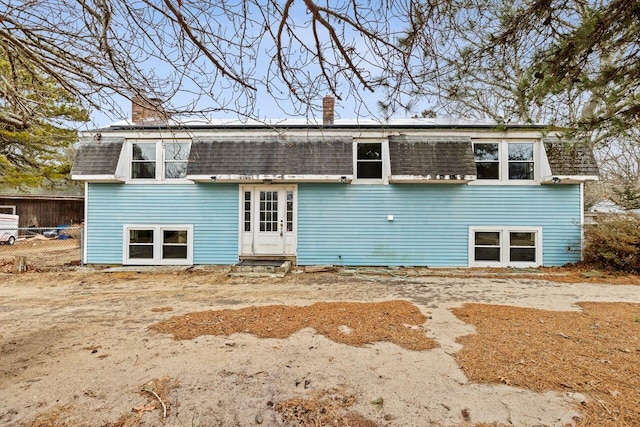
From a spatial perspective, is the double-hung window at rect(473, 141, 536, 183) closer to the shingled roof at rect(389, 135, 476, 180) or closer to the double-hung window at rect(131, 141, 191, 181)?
the shingled roof at rect(389, 135, 476, 180)

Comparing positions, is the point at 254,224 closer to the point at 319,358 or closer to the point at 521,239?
the point at 319,358

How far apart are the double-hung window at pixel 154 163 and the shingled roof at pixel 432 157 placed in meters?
6.41

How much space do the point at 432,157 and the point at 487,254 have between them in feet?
11.2

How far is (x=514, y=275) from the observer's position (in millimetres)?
9102

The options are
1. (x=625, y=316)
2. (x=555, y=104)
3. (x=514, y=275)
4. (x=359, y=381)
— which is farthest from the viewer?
(x=514, y=275)

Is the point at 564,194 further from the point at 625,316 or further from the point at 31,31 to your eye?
the point at 31,31

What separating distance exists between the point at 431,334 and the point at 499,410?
1781 millimetres

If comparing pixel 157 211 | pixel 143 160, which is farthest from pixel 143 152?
pixel 157 211

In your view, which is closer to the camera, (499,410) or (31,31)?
(499,410)

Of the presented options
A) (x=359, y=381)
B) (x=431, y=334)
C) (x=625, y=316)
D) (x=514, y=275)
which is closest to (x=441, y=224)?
(x=514, y=275)

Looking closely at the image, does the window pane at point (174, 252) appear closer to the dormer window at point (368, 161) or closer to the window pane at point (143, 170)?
the window pane at point (143, 170)

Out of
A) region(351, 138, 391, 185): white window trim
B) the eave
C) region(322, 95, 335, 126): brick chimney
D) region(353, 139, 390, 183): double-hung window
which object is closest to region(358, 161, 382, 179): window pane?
region(353, 139, 390, 183): double-hung window

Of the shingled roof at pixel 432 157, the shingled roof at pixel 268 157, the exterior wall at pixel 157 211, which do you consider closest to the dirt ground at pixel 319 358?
the exterior wall at pixel 157 211

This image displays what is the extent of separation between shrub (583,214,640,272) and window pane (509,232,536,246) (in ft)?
4.98
